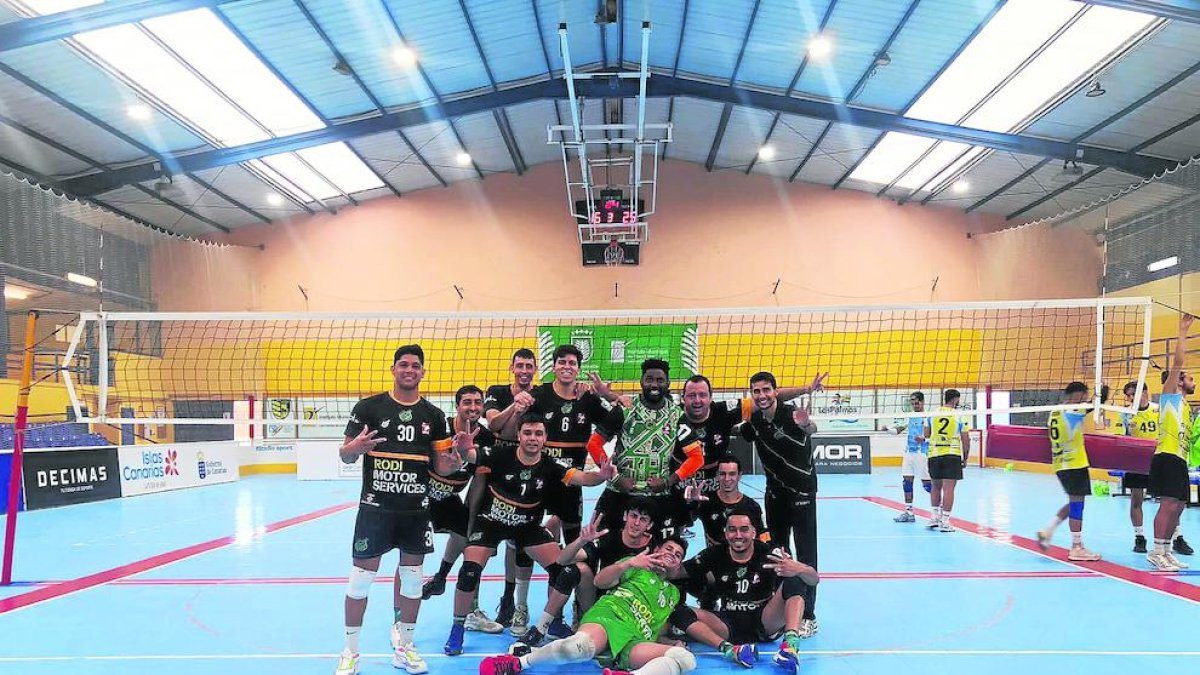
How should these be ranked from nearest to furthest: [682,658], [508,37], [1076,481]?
[682,658], [1076,481], [508,37]

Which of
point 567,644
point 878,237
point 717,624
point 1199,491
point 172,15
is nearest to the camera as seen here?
point 567,644

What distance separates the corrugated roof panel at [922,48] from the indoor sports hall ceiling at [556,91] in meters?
0.06

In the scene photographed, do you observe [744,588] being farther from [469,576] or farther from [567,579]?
[469,576]

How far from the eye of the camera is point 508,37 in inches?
749

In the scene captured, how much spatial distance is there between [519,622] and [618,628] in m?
1.33

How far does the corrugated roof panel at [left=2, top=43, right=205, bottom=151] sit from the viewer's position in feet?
51.2

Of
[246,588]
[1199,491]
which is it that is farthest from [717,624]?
[1199,491]

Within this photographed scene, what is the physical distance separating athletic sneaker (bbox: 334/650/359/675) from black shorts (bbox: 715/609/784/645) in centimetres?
244

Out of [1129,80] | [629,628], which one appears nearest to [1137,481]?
[629,628]

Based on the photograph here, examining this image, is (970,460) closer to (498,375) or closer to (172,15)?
(498,375)

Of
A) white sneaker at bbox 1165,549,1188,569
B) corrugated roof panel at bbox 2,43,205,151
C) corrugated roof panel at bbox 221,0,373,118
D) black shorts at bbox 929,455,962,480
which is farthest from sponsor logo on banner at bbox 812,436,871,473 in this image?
corrugated roof panel at bbox 2,43,205,151

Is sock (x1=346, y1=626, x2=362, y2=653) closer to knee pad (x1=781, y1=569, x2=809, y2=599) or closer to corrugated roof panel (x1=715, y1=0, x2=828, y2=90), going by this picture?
knee pad (x1=781, y1=569, x2=809, y2=599)

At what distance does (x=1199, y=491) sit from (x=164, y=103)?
903 inches

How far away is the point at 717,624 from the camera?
528cm
